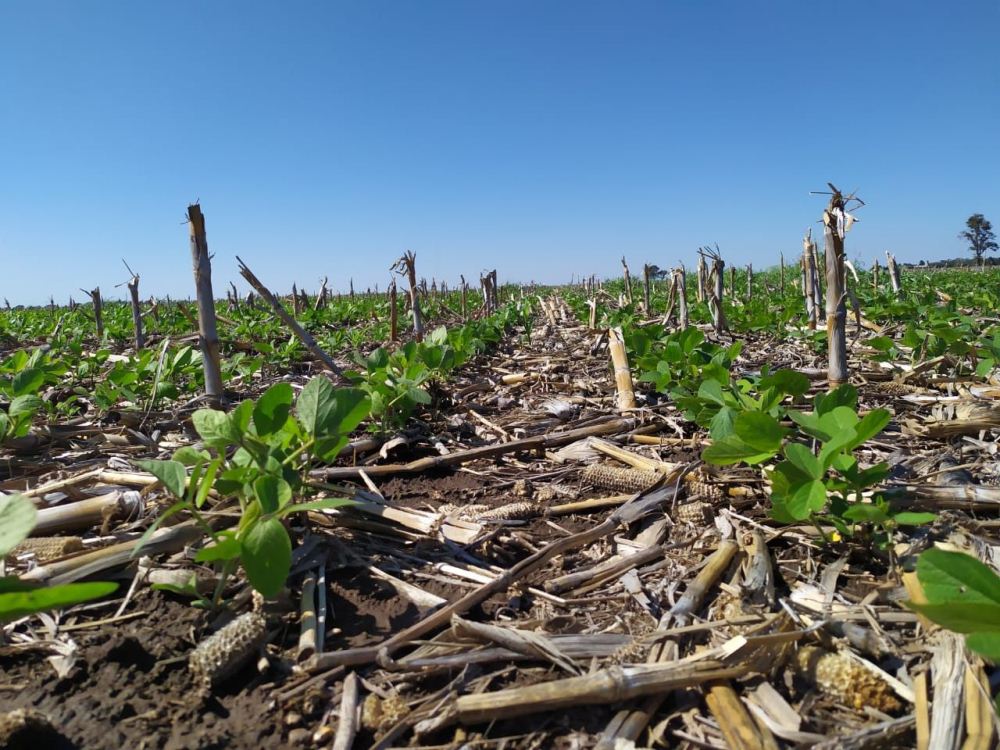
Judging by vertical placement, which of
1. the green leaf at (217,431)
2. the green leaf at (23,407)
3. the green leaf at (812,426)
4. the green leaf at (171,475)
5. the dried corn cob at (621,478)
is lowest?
the dried corn cob at (621,478)

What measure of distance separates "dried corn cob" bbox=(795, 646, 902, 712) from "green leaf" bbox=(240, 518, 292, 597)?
1.22m

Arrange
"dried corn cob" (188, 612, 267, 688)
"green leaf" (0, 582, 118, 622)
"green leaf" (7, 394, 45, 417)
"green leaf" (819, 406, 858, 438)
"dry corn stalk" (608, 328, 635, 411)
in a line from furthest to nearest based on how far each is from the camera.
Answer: "dry corn stalk" (608, 328, 635, 411), "green leaf" (7, 394, 45, 417), "green leaf" (819, 406, 858, 438), "dried corn cob" (188, 612, 267, 688), "green leaf" (0, 582, 118, 622)

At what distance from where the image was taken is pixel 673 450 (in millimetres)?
2818

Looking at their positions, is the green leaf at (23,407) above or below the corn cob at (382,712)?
above

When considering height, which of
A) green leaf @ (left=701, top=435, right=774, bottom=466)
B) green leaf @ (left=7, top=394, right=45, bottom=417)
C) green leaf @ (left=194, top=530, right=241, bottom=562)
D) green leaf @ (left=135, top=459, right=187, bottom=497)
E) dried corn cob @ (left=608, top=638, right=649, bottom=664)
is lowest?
dried corn cob @ (left=608, top=638, right=649, bottom=664)

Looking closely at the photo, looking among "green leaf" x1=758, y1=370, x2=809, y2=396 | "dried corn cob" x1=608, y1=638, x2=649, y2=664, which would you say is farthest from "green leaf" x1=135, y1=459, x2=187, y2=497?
"green leaf" x1=758, y1=370, x2=809, y2=396

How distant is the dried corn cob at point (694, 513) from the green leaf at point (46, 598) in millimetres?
1710

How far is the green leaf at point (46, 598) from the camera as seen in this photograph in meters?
0.95

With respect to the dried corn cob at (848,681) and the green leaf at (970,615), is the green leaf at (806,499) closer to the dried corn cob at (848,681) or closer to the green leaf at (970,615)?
the dried corn cob at (848,681)

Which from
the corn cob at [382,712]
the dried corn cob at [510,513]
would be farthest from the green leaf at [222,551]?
the dried corn cob at [510,513]

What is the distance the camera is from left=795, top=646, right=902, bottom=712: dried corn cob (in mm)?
1208

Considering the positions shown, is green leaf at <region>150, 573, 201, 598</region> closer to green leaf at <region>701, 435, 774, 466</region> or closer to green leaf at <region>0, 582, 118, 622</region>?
green leaf at <region>0, 582, 118, 622</region>

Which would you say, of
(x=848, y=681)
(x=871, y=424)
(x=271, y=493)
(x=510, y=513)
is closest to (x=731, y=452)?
(x=871, y=424)

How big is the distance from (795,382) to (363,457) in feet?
6.64
